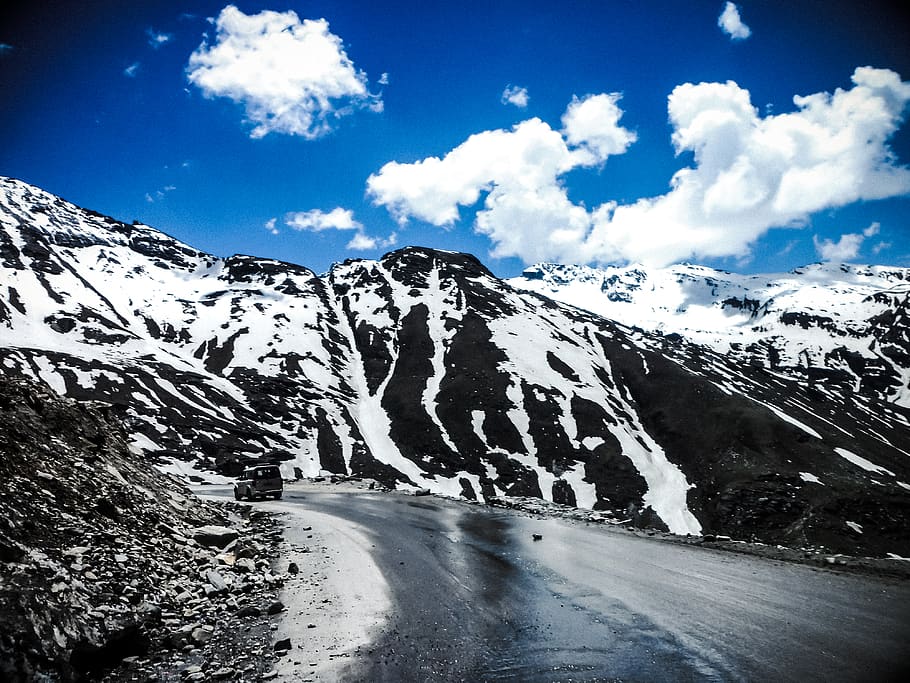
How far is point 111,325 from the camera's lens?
522 ft

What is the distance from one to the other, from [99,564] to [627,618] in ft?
38.4

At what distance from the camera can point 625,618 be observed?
11.4 meters

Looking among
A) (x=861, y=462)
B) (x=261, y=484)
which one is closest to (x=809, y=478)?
(x=861, y=462)

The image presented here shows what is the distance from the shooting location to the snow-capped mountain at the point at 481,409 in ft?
303

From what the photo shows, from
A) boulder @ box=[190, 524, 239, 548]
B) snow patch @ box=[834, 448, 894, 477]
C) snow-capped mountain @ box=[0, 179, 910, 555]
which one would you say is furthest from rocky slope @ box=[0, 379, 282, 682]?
snow patch @ box=[834, 448, 894, 477]

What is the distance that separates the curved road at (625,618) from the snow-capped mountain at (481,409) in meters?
52.5

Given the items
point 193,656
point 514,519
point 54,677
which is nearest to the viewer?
point 54,677

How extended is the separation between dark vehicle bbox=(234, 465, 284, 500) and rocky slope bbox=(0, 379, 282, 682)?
21.3 m

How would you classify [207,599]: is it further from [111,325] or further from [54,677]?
[111,325]

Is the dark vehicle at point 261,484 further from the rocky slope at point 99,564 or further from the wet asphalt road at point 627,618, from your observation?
the wet asphalt road at point 627,618

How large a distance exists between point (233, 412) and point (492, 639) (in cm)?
11600

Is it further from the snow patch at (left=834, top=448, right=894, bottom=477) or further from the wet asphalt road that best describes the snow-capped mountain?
the wet asphalt road

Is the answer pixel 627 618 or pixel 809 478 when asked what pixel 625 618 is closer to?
pixel 627 618

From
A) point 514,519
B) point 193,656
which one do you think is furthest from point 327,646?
point 514,519
